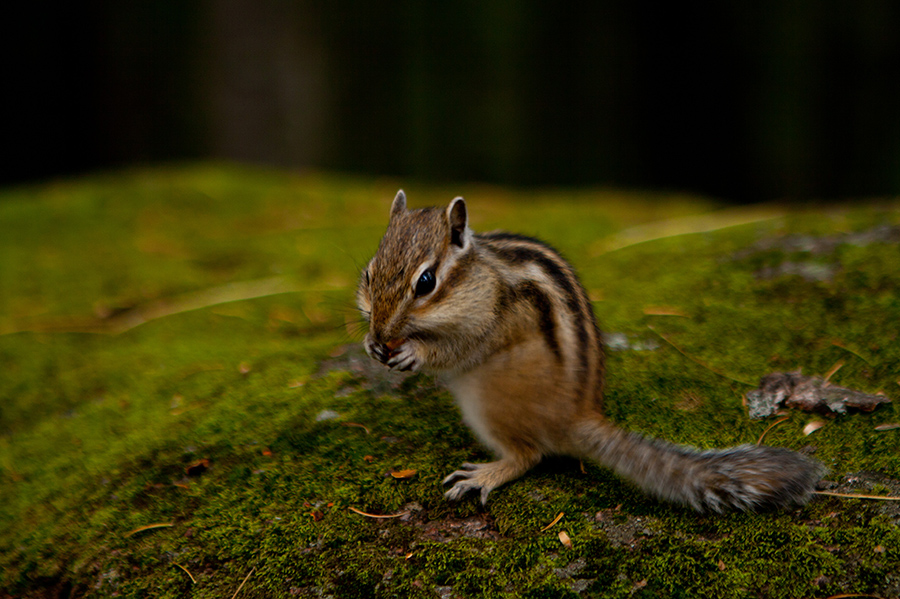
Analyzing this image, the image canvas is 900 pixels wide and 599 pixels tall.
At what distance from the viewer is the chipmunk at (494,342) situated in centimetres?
219

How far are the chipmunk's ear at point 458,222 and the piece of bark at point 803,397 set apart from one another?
112 centimetres

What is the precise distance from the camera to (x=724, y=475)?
1938 mm

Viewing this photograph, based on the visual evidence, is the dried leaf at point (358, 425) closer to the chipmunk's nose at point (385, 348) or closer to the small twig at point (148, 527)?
the chipmunk's nose at point (385, 348)

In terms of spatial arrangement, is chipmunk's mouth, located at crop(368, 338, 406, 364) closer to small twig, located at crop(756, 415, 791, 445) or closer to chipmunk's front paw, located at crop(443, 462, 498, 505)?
chipmunk's front paw, located at crop(443, 462, 498, 505)

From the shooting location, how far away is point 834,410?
2.36 meters

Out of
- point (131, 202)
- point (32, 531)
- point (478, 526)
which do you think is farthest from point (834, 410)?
point (131, 202)

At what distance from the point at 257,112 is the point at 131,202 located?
300 centimetres

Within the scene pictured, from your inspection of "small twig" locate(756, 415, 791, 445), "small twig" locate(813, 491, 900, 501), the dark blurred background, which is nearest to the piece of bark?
"small twig" locate(756, 415, 791, 445)

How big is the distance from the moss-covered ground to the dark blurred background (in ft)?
14.9

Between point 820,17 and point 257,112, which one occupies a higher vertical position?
point 820,17

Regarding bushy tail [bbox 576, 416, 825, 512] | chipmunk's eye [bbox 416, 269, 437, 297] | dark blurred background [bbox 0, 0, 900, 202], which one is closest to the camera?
bushy tail [bbox 576, 416, 825, 512]

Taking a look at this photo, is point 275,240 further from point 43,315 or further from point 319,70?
point 319,70

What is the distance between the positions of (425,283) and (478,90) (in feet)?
25.0

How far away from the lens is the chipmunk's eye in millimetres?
2281
